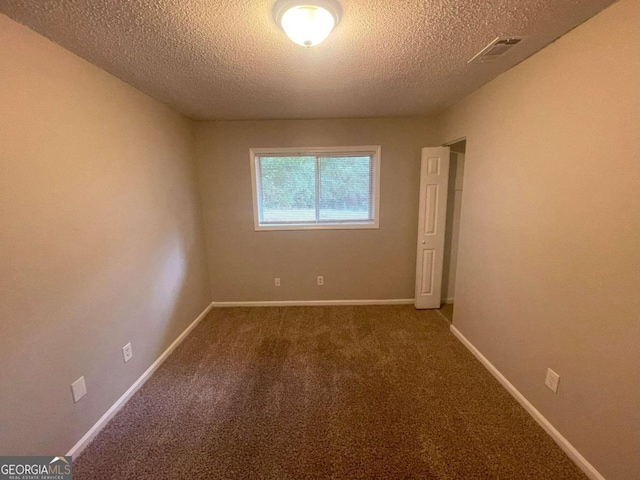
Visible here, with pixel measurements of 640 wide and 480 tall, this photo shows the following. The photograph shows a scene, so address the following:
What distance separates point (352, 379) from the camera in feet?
6.59

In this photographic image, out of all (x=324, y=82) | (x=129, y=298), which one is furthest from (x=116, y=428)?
(x=324, y=82)

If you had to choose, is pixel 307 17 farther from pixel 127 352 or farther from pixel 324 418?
pixel 127 352

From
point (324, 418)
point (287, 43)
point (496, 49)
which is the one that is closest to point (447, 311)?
point (324, 418)

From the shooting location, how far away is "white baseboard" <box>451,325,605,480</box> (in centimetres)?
130

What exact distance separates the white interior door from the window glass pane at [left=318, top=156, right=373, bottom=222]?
66 cm

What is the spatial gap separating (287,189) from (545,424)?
10.1 ft

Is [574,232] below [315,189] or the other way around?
below

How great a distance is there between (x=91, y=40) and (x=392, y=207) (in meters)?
2.92

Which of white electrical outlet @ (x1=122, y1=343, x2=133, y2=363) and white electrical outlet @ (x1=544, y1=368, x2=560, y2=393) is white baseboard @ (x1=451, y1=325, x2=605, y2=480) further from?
white electrical outlet @ (x1=122, y1=343, x2=133, y2=363)

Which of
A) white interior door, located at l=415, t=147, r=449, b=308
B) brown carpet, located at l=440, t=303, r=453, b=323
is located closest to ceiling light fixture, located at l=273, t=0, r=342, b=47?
white interior door, located at l=415, t=147, r=449, b=308

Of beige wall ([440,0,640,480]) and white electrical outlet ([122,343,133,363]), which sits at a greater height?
beige wall ([440,0,640,480])

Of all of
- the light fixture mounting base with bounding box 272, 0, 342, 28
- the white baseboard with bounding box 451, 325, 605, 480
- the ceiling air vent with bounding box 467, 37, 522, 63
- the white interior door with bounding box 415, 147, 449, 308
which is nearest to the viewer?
the light fixture mounting base with bounding box 272, 0, 342, 28

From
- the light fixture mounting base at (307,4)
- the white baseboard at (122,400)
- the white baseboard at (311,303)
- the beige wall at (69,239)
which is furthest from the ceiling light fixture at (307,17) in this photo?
the white baseboard at (311,303)

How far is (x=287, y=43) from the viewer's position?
1.43 metres
